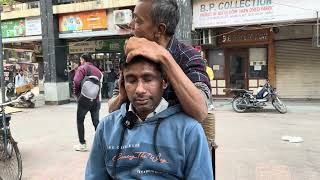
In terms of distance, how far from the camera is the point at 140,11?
6.26ft

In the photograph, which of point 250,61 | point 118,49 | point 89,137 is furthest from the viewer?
point 118,49

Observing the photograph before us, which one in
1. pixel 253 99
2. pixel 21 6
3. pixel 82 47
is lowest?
pixel 253 99

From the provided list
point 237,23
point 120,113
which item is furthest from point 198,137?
point 237,23

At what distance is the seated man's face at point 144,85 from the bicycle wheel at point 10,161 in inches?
169

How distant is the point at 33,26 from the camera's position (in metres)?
18.8

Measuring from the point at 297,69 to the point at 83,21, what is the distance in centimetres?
850

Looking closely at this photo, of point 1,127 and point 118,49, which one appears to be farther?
point 118,49

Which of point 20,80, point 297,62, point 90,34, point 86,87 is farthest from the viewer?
point 20,80

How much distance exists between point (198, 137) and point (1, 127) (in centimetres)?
460

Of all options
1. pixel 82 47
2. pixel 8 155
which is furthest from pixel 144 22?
pixel 82 47

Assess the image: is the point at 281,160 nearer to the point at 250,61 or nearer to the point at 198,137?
the point at 198,137

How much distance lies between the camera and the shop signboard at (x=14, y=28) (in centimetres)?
1917

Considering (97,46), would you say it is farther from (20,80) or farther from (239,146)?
(239,146)

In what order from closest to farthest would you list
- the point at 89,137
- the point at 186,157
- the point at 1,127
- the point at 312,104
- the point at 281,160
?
the point at 186,157 → the point at 1,127 → the point at 281,160 → the point at 89,137 → the point at 312,104
